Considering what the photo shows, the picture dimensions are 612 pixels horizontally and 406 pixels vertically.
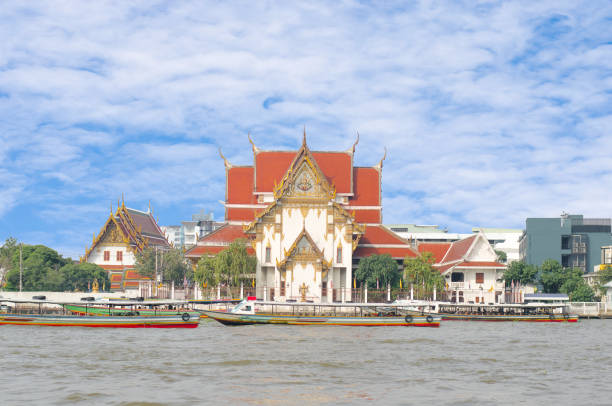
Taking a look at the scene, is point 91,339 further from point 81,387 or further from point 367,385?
point 367,385

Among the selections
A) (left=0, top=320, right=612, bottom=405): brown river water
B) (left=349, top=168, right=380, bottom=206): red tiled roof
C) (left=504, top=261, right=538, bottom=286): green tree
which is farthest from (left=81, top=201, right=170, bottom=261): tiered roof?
(left=0, top=320, right=612, bottom=405): brown river water

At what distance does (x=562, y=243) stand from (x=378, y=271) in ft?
123

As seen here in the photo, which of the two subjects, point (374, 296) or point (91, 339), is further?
point (374, 296)

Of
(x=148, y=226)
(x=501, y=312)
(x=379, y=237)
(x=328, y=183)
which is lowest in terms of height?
(x=501, y=312)

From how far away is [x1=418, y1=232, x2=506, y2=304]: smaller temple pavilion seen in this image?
209ft

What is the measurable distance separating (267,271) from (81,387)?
135 feet

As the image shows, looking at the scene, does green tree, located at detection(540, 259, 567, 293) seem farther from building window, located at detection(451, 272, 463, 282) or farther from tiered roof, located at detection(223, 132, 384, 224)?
tiered roof, located at detection(223, 132, 384, 224)

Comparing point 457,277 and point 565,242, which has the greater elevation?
point 565,242

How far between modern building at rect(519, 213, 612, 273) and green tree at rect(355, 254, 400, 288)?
31.2m

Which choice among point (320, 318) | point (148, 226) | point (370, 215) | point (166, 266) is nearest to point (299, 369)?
point (320, 318)

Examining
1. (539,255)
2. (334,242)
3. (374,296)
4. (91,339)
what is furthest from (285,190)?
(539,255)

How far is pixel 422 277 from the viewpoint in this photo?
197ft

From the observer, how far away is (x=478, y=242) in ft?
213

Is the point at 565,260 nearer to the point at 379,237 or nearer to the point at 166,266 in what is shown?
the point at 379,237
